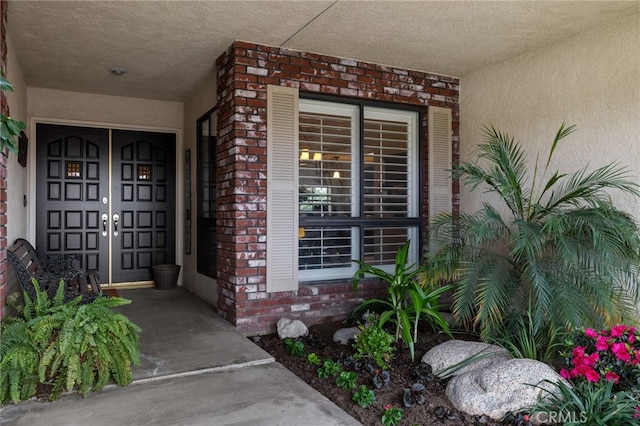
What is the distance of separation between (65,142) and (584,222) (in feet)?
18.4

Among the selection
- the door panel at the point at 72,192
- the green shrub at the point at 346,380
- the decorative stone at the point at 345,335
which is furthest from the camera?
the door panel at the point at 72,192

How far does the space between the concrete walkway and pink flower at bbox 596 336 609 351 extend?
1.41 meters

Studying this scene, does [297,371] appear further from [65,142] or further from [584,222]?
[65,142]

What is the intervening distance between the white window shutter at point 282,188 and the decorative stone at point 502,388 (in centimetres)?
194

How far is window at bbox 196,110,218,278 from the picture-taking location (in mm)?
5055

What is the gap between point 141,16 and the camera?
3455mm

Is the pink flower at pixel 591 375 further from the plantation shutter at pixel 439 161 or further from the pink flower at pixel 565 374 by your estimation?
the plantation shutter at pixel 439 161

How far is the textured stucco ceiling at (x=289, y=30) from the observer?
3316 millimetres

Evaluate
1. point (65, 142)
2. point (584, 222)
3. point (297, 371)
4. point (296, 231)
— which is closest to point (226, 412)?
point (297, 371)

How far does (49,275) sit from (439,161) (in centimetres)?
390

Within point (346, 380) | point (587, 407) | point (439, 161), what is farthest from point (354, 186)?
point (587, 407)

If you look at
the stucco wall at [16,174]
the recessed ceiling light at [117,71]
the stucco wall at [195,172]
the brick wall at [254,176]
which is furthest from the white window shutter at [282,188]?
the stucco wall at [16,174]

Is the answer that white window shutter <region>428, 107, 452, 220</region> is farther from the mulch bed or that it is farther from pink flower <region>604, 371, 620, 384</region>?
pink flower <region>604, 371, 620, 384</region>

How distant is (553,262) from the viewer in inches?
131
